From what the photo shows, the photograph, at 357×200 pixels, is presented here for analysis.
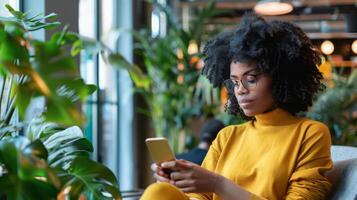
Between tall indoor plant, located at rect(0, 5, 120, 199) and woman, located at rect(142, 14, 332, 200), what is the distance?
249 mm

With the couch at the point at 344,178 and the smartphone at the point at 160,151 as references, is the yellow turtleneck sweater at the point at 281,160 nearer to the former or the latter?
the couch at the point at 344,178

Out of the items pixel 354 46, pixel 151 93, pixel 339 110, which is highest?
pixel 354 46

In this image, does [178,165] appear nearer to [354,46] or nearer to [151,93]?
[151,93]

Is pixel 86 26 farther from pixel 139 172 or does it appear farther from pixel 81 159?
pixel 81 159

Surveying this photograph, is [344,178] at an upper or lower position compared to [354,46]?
lower

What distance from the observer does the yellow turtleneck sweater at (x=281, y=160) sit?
5.53 feet

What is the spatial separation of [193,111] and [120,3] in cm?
113

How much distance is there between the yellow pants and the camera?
1.61 metres

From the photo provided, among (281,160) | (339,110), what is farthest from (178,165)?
(339,110)

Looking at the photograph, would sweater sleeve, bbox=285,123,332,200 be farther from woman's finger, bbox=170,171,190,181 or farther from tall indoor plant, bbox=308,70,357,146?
tall indoor plant, bbox=308,70,357,146

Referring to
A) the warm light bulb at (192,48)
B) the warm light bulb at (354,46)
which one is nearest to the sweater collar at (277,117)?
the warm light bulb at (192,48)

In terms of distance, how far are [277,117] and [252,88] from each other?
0.44ft

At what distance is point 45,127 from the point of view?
1.61 metres

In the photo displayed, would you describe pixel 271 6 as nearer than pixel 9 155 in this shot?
No
